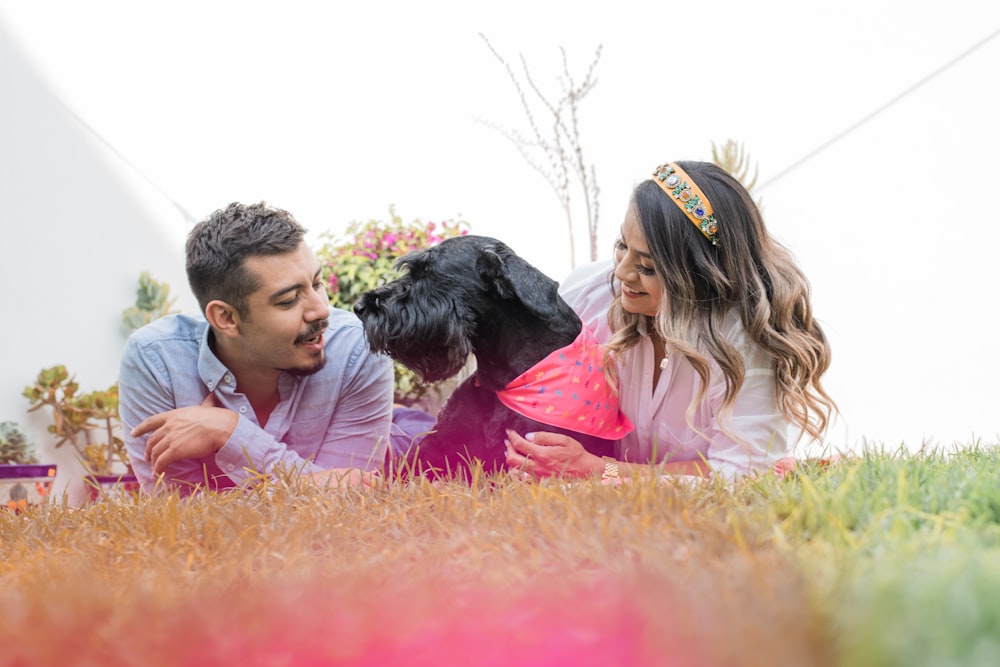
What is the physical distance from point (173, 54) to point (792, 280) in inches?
193

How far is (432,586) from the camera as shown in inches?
36.1

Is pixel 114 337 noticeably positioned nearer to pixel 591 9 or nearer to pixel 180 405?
pixel 180 405

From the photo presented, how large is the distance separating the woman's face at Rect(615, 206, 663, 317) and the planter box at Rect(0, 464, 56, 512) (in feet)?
8.80

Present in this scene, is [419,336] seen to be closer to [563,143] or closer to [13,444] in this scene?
[13,444]

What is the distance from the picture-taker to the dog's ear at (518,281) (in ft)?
7.18

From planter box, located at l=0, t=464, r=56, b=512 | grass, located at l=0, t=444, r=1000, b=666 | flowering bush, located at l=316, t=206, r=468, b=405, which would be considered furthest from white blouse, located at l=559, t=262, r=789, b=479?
flowering bush, located at l=316, t=206, r=468, b=405

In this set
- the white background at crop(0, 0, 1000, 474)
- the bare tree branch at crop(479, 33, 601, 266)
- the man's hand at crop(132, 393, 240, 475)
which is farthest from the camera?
the bare tree branch at crop(479, 33, 601, 266)

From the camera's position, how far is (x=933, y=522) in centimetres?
99

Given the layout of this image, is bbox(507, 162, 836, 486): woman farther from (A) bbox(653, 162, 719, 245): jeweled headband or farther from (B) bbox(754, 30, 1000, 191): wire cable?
(B) bbox(754, 30, 1000, 191): wire cable

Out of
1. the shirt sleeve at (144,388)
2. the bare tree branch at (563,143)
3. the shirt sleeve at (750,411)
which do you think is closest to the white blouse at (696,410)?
the shirt sleeve at (750,411)

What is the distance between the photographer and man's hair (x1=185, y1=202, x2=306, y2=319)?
8.26 ft

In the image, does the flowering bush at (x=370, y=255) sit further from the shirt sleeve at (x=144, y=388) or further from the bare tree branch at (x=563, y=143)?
the shirt sleeve at (x=144, y=388)

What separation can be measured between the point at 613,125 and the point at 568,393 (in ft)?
16.8

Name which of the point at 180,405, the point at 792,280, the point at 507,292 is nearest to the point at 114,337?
the point at 180,405
